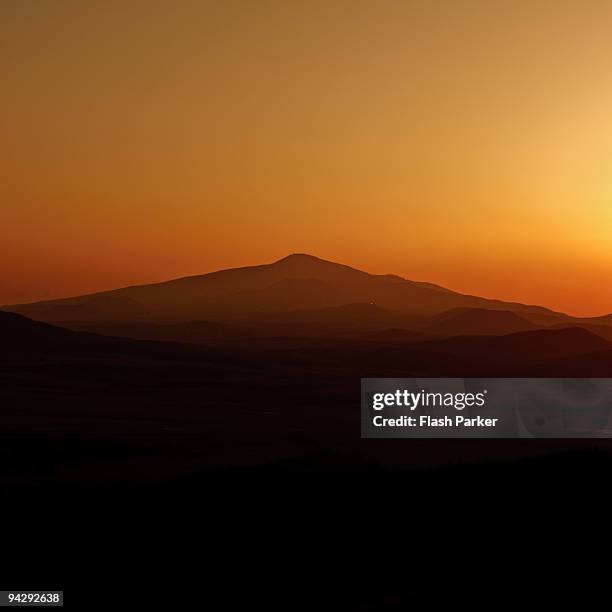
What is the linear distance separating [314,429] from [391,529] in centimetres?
6990

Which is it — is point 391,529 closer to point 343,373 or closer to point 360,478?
point 360,478

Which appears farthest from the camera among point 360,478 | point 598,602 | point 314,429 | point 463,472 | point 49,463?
point 314,429

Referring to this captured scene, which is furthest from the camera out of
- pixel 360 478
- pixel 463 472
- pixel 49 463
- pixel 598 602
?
pixel 49 463

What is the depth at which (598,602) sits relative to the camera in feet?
43.1

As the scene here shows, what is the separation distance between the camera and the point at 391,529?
2058 cm

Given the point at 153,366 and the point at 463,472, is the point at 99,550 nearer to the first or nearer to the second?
the point at 463,472

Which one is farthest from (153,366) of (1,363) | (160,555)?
(160,555)

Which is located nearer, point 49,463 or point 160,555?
point 160,555

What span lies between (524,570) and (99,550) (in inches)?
427

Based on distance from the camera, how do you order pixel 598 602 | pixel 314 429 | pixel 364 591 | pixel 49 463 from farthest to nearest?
1. pixel 314 429
2. pixel 49 463
3. pixel 364 591
4. pixel 598 602

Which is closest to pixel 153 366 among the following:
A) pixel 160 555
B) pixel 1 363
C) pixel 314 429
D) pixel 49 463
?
pixel 1 363

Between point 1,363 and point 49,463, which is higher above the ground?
point 1,363

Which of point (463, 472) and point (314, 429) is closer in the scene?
point (463, 472)

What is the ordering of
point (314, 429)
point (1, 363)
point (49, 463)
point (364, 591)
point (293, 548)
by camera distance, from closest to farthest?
point (364, 591), point (293, 548), point (49, 463), point (314, 429), point (1, 363)
